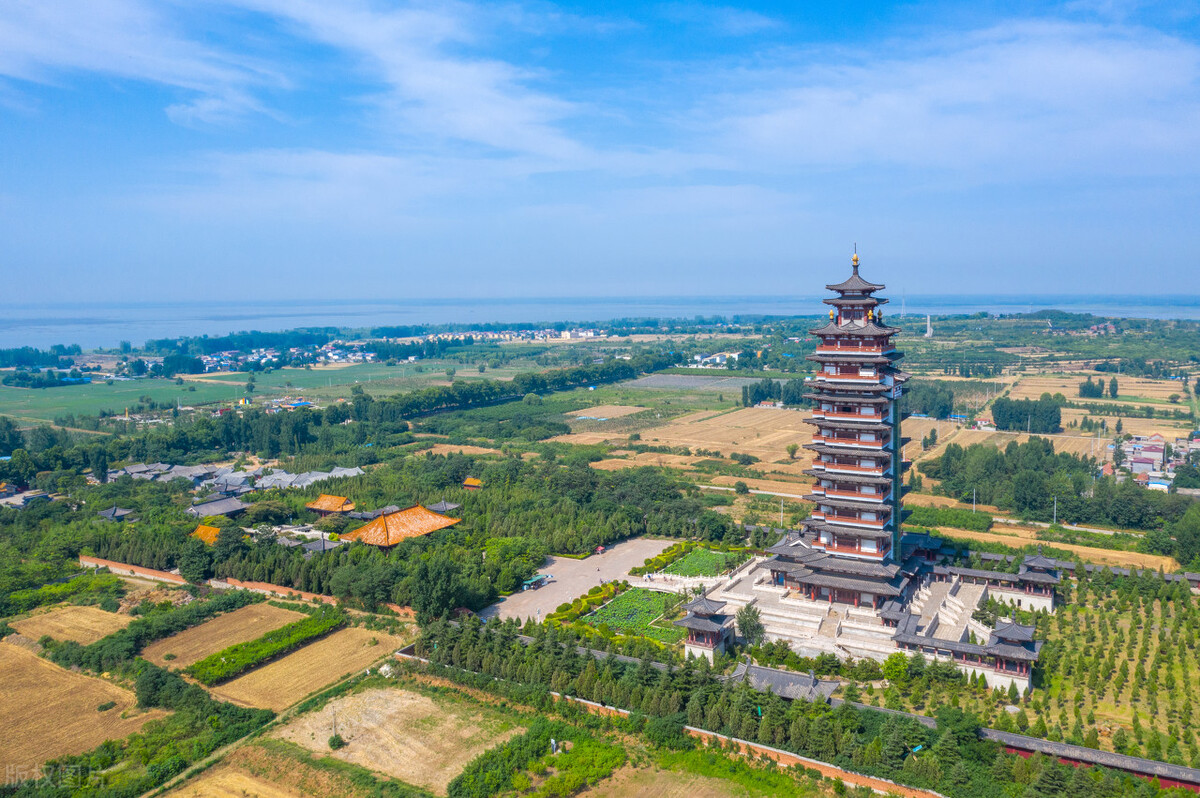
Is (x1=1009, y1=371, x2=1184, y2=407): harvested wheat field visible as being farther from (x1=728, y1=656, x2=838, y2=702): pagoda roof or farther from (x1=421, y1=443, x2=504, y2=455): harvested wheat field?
(x1=728, y1=656, x2=838, y2=702): pagoda roof

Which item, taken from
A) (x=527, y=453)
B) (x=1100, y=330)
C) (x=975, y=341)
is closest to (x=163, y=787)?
(x=527, y=453)

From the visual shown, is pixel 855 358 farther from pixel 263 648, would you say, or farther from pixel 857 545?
pixel 263 648

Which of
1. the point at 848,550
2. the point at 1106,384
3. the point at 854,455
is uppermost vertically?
the point at 854,455

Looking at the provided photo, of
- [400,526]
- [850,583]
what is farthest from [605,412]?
[850,583]

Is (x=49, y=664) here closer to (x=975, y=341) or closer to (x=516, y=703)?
(x=516, y=703)

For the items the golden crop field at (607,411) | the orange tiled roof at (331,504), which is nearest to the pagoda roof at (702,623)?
the orange tiled roof at (331,504)

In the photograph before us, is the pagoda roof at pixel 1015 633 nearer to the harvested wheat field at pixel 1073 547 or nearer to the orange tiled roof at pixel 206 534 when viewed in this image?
the harvested wheat field at pixel 1073 547

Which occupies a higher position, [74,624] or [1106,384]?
[1106,384]
